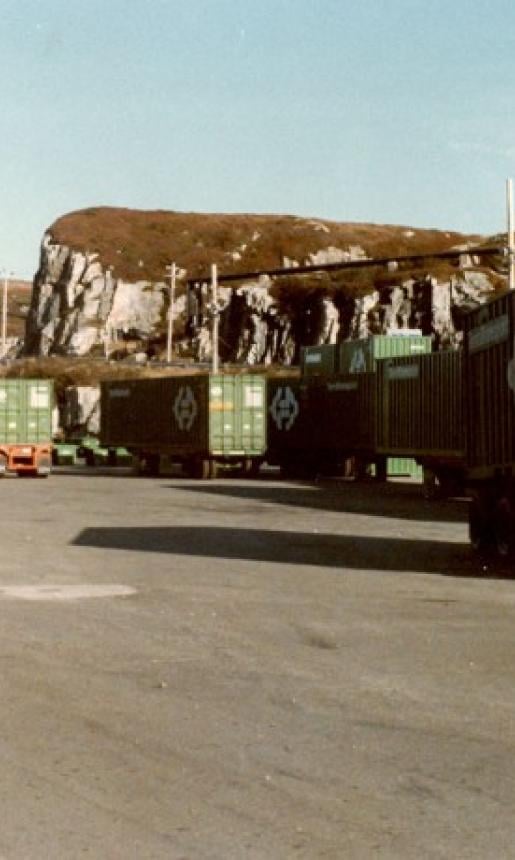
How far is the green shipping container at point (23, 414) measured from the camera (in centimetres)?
4722

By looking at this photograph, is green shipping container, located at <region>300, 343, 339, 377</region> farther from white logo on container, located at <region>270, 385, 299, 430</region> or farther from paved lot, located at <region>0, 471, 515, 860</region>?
paved lot, located at <region>0, 471, 515, 860</region>

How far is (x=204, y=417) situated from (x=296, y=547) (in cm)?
2839

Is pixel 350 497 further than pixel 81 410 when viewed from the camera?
No

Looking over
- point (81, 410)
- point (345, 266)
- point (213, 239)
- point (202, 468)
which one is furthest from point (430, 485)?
point (213, 239)

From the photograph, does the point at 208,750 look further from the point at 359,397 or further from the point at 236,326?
the point at 236,326

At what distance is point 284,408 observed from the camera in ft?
171

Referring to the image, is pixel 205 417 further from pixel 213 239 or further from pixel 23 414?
pixel 213 239

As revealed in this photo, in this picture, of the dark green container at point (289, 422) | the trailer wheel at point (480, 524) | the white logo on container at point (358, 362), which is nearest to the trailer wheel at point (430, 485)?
the dark green container at point (289, 422)

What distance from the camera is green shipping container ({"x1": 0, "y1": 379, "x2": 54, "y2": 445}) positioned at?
47.2 metres

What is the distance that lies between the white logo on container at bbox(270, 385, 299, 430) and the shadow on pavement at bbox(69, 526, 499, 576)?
26887mm

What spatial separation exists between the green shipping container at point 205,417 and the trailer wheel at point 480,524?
96.9 ft

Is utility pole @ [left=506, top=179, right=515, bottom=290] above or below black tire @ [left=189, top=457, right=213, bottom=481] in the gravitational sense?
above

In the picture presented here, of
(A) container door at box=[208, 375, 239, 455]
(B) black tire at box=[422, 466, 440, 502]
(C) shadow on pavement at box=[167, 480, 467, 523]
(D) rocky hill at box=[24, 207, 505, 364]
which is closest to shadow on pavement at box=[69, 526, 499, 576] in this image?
(C) shadow on pavement at box=[167, 480, 467, 523]

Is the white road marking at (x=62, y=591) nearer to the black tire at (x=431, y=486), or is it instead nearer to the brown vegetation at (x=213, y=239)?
the black tire at (x=431, y=486)
